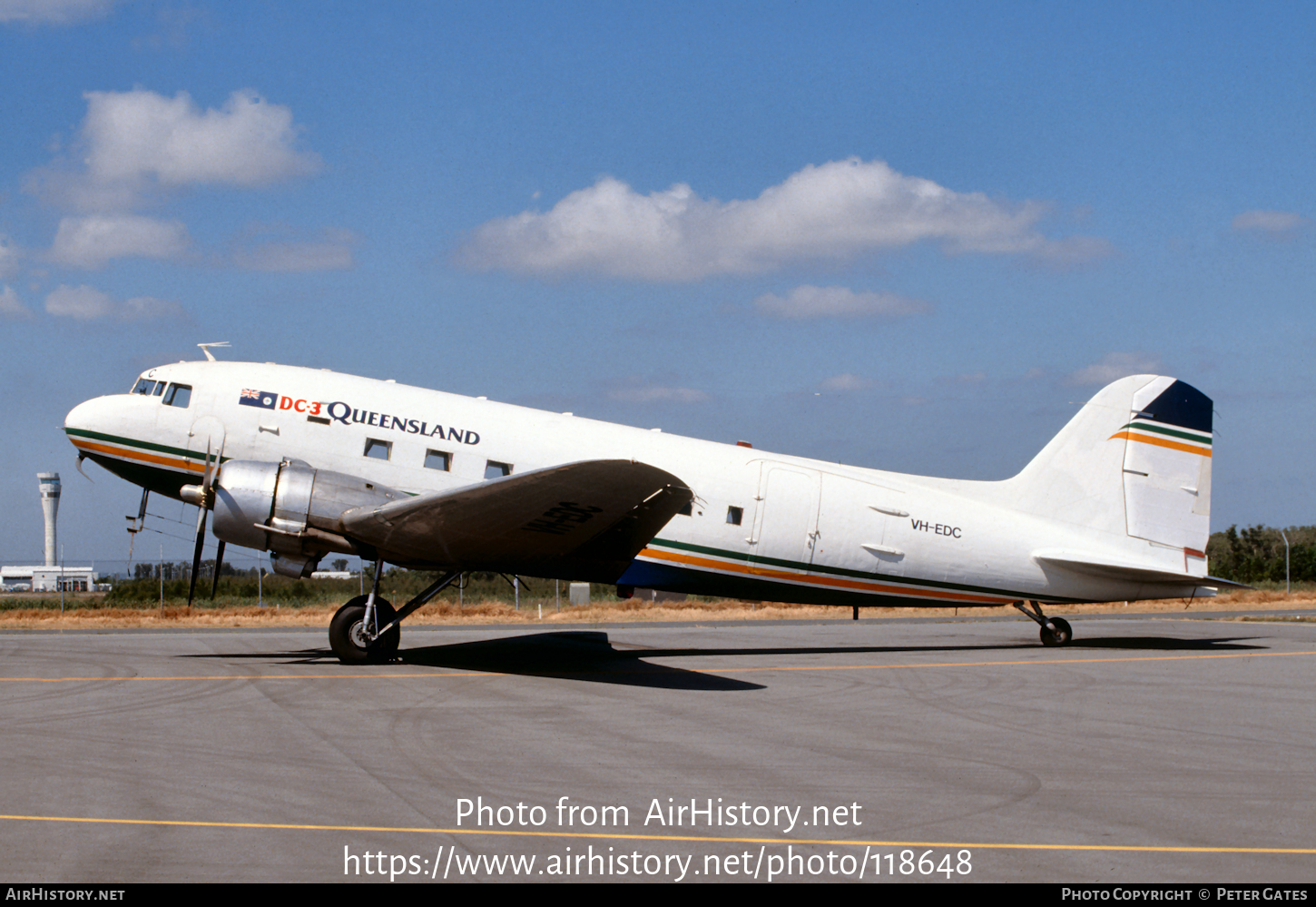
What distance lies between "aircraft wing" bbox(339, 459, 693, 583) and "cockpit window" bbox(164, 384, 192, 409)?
362cm

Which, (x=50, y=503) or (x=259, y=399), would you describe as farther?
(x=50, y=503)

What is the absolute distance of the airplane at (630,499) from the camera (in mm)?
12836

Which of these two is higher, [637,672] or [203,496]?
[203,496]

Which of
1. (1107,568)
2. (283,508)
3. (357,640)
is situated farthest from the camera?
(1107,568)

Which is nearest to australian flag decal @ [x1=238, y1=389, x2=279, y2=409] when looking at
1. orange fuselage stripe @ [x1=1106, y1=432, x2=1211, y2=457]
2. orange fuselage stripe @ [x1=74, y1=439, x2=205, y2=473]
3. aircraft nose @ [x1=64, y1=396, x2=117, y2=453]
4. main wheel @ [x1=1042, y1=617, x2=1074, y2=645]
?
orange fuselage stripe @ [x1=74, y1=439, x2=205, y2=473]

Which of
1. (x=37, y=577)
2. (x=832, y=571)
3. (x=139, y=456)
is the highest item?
(x=139, y=456)

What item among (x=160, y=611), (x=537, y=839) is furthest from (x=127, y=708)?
(x=160, y=611)

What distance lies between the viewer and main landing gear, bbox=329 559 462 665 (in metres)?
13.6

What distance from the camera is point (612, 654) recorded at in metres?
16.1

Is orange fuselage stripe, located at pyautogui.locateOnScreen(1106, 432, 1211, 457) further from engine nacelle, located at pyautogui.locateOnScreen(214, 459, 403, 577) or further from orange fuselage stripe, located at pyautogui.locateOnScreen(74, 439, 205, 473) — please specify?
orange fuselage stripe, located at pyautogui.locateOnScreen(74, 439, 205, 473)

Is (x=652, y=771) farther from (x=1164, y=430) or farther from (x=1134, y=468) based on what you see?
(x=1164, y=430)

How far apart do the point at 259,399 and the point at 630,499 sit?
6.20m

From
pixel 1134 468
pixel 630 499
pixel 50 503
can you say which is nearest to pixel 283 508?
pixel 630 499

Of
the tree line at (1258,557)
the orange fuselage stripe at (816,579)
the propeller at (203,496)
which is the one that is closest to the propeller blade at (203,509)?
the propeller at (203,496)
